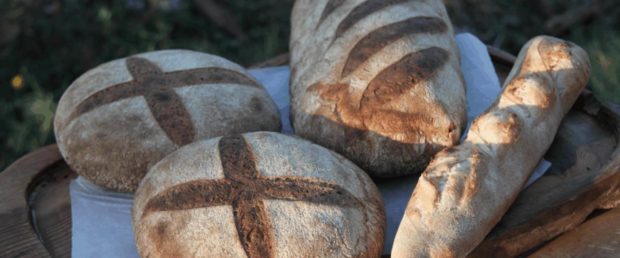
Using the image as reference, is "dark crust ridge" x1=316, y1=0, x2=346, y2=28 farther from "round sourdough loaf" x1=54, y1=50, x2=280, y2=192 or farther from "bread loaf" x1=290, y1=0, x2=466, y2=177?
"round sourdough loaf" x1=54, y1=50, x2=280, y2=192

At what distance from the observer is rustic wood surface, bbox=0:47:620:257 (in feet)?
5.74

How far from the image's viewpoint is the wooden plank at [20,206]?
1.85m

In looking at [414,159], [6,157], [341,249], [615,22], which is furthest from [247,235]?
[615,22]

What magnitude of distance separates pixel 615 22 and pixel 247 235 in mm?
3849

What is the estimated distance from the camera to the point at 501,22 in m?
4.62

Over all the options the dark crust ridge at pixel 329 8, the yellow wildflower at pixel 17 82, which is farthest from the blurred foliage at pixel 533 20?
the yellow wildflower at pixel 17 82

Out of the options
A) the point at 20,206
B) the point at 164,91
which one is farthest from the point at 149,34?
the point at 20,206

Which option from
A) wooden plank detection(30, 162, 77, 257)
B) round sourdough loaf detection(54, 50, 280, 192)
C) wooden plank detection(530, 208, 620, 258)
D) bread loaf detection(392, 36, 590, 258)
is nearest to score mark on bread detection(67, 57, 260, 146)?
round sourdough loaf detection(54, 50, 280, 192)

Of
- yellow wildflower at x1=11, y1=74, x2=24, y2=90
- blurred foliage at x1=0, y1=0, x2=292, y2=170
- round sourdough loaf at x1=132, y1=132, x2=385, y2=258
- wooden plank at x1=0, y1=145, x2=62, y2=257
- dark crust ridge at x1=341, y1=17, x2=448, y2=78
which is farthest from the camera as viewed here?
yellow wildflower at x1=11, y1=74, x2=24, y2=90

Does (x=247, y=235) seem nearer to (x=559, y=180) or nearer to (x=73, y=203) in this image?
(x=73, y=203)

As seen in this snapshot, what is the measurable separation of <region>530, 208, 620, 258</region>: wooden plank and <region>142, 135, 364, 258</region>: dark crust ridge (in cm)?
47

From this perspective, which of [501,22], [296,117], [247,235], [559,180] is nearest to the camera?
[247,235]

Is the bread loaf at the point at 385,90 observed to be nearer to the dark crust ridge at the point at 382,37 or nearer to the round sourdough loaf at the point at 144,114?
the dark crust ridge at the point at 382,37

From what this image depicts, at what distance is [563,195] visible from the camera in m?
1.82
